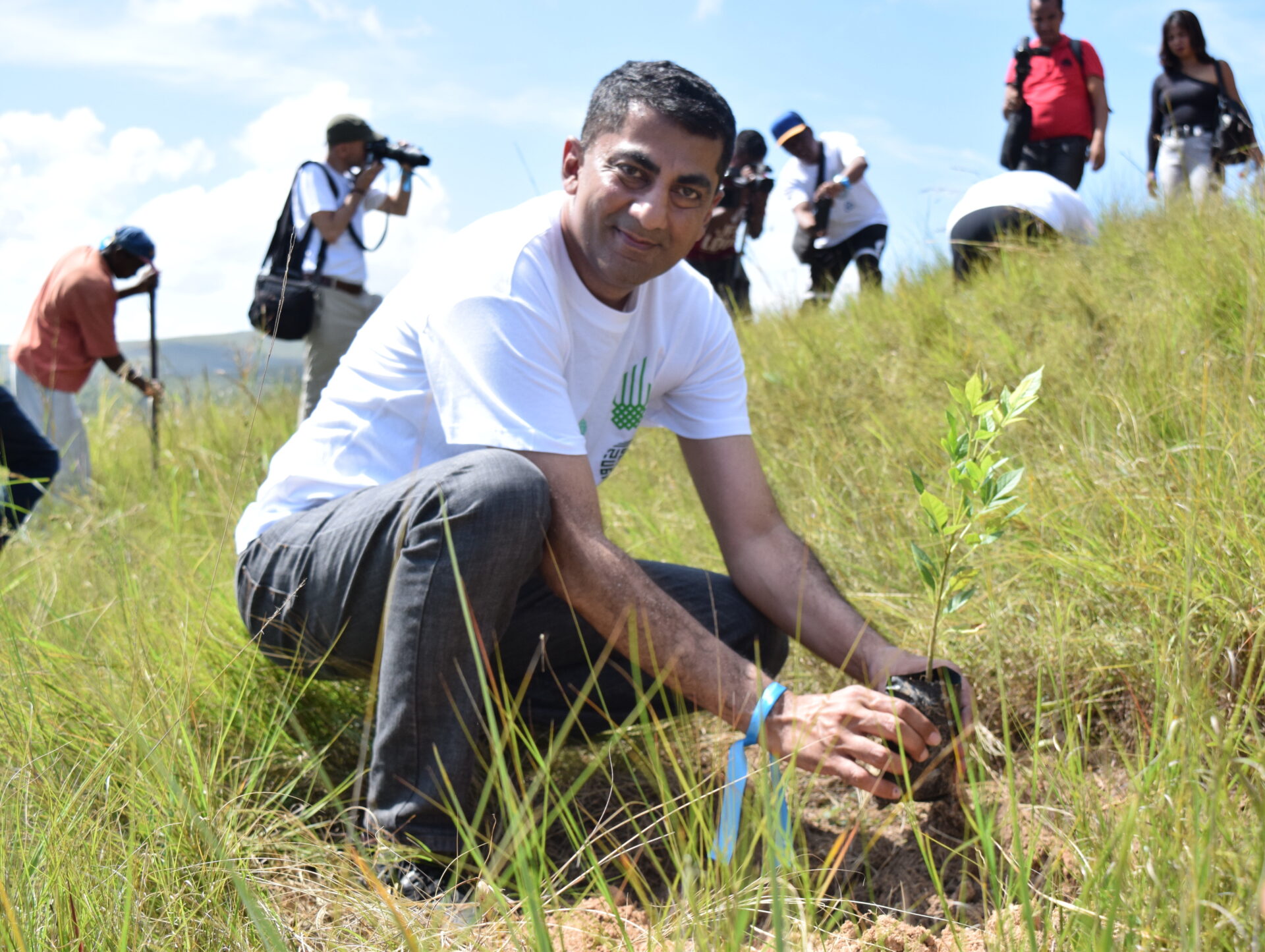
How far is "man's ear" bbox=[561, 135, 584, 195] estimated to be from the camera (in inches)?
83.3

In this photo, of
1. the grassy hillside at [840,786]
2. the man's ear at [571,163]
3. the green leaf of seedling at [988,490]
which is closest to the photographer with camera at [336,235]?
the grassy hillside at [840,786]

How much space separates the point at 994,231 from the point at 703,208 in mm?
3063

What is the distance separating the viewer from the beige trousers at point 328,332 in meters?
4.85

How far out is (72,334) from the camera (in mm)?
5227

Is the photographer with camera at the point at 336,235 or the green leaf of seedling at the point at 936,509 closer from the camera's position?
the green leaf of seedling at the point at 936,509

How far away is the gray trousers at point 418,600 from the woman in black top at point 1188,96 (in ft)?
15.8

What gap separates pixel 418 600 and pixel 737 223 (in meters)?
4.50

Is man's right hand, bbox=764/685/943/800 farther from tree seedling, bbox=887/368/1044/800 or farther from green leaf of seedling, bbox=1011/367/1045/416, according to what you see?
green leaf of seedling, bbox=1011/367/1045/416

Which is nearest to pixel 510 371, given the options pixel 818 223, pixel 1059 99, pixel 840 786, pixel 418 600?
pixel 418 600

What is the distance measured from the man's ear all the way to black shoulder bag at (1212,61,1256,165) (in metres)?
4.36

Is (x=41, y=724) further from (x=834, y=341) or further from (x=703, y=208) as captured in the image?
(x=834, y=341)

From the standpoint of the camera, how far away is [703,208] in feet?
6.70

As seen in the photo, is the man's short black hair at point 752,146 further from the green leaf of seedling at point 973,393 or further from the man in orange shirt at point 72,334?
the green leaf of seedling at point 973,393

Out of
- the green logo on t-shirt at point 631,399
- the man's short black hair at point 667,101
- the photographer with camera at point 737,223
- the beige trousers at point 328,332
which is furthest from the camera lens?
the photographer with camera at point 737,223
